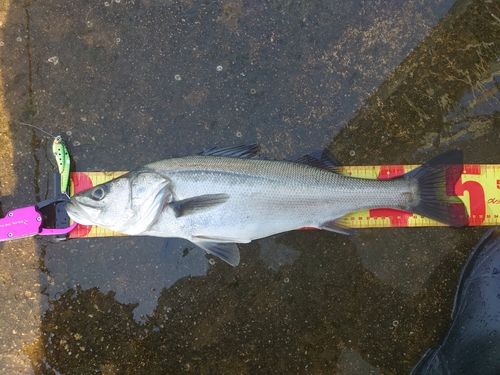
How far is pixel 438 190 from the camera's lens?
269 centimetres

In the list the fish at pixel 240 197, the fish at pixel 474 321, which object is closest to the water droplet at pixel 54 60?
the fish at pixel 240 197

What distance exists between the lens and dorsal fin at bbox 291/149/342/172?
273 cm

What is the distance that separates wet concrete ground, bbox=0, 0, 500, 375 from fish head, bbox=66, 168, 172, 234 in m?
0.51

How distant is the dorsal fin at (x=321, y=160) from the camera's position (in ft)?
8.95

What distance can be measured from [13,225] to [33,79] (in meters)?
1.28

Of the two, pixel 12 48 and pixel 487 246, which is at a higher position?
pixel 12 48

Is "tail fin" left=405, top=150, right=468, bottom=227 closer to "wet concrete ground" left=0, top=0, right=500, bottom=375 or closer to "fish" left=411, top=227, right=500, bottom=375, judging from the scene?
"wet concrete ground" left=0, top=0, right=500, bottom=375

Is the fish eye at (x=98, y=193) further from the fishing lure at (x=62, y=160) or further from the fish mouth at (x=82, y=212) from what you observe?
the fishing lure at (x=62, y=160)

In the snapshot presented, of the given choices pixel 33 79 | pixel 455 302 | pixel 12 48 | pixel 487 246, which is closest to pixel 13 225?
pixel 33 79

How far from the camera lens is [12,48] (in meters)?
3.00

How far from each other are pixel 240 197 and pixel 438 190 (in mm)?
1564

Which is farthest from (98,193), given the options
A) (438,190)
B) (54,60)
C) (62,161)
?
(438,190)

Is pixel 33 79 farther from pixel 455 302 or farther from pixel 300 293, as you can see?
pixel 455 302

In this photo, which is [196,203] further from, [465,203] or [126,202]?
[465,203]
